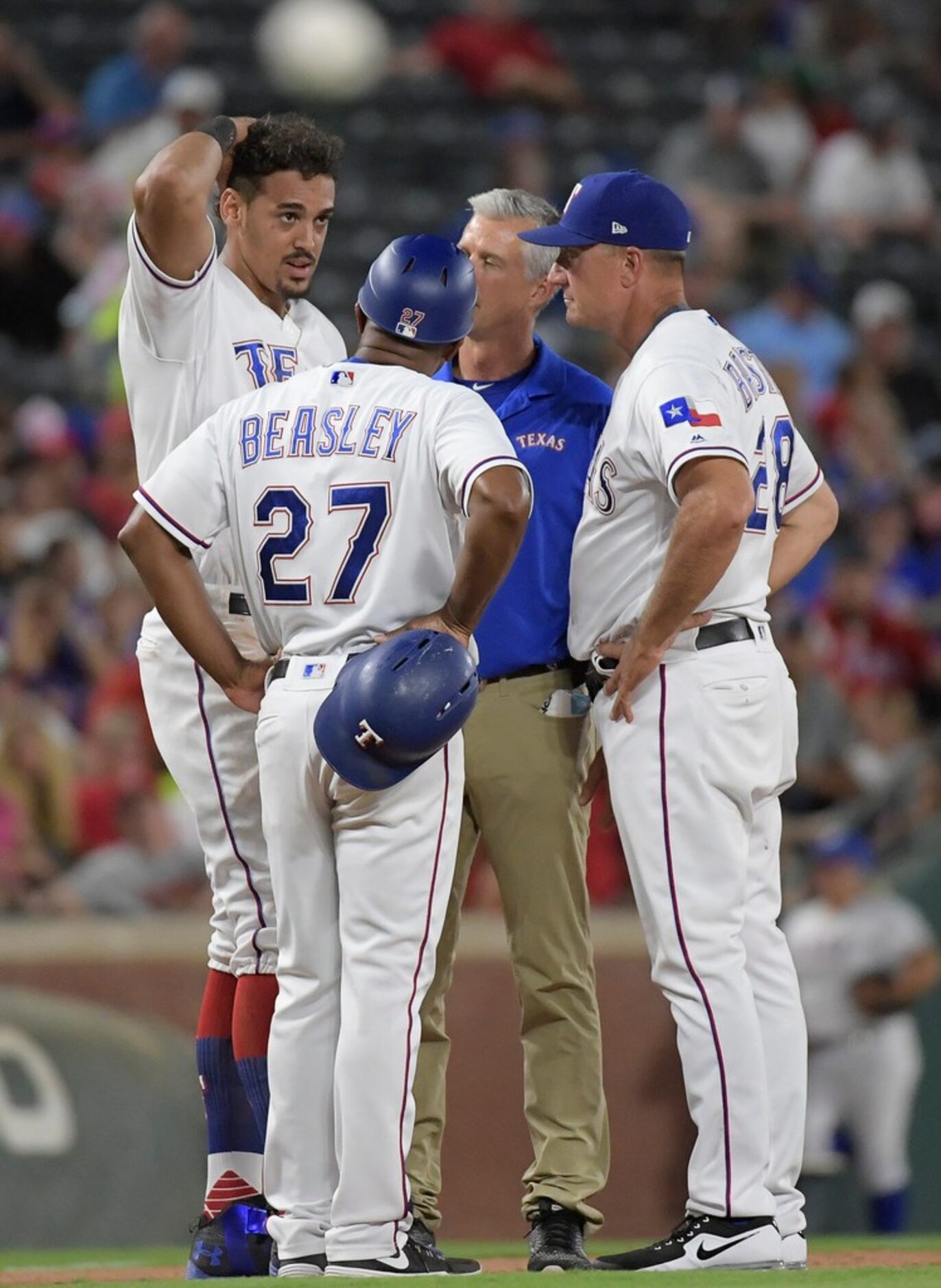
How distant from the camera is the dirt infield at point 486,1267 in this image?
14.6ft

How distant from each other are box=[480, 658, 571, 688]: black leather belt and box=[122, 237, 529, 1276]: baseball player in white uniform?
1.73ft

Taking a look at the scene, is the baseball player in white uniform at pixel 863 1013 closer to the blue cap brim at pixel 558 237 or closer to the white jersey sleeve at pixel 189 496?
the blue cap brim at pixel 558 237

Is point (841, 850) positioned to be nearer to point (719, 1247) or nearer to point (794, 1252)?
point (794, 1252)

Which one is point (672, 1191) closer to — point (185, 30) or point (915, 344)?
point (915, 344)

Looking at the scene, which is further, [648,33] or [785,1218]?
[648,33]

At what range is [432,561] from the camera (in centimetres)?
393

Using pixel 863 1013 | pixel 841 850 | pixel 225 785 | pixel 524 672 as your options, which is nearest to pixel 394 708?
pixel 225 785

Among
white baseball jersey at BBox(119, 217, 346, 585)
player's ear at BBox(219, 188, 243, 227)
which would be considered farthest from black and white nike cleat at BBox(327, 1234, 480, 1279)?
player's ear at BBox(219, 188, 243, 227)

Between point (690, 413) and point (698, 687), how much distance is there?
518 mm

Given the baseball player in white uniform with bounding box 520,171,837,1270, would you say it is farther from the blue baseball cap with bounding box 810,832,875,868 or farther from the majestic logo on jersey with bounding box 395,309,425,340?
the blue baseball cap with bounding box 810,832,875,868

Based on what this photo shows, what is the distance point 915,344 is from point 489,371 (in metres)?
7.41

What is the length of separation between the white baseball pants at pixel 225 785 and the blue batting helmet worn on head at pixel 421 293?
686 mm

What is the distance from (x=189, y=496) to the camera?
395cm

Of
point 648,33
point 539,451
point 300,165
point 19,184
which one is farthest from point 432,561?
point 648,33
